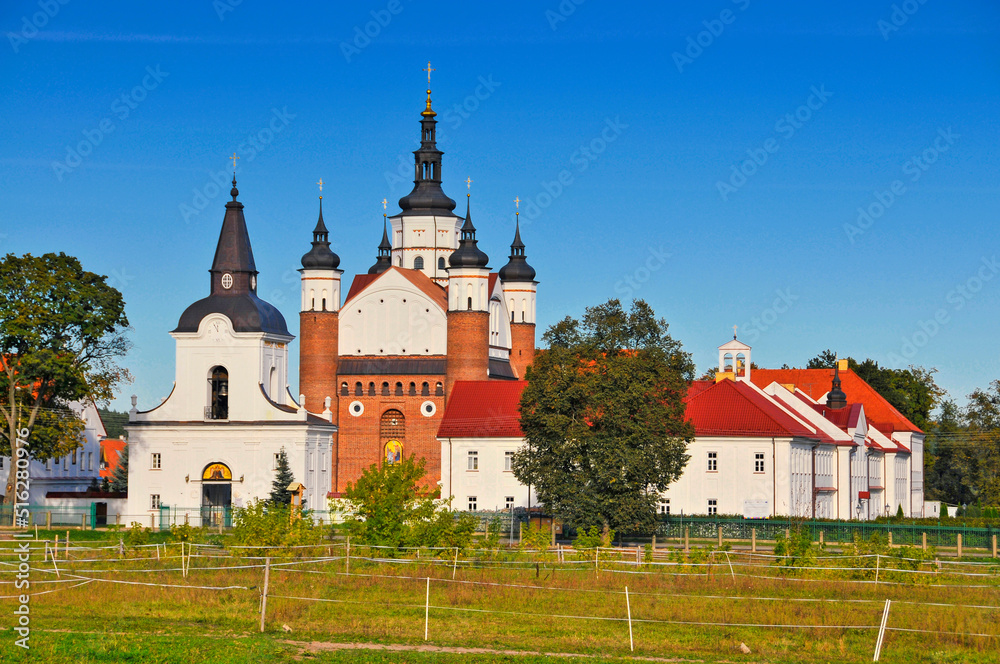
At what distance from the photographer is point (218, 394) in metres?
64.1

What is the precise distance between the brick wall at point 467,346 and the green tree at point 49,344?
79.2ft

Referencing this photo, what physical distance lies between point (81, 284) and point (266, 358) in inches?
392

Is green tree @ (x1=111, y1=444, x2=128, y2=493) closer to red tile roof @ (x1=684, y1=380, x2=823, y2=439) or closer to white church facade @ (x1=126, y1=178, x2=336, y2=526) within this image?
white church facade @ (x1=126, y1=178, x2=336, y2=526)

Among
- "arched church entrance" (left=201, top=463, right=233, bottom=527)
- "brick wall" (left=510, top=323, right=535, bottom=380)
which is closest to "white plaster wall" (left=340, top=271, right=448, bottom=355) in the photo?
"brick wall" (left=510, top=323, right=535, bottom=380)

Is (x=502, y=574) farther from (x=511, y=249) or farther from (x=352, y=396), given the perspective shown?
(x=511, y=249)

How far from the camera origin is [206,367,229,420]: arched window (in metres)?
63.6

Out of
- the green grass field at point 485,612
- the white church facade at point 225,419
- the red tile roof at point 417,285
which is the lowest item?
the green grass field at point 485,612

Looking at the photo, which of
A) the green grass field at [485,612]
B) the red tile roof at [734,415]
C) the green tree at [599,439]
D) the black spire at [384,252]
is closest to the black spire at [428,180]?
the black spire at [384,252]

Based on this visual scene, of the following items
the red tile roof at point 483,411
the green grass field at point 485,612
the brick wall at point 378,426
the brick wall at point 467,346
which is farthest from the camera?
the brick wall at point 467,346

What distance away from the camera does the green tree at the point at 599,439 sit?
45.1 meters

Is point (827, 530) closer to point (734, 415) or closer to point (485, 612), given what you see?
point (734, 415)

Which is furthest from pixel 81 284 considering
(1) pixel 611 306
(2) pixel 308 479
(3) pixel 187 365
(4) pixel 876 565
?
(4) pixel 876 565

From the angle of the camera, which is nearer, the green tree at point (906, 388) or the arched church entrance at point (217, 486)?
the arched church entrance at point (217, 486)

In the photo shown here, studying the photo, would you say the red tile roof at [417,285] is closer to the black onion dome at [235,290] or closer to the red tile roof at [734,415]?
the black onion dome at [235,290]
